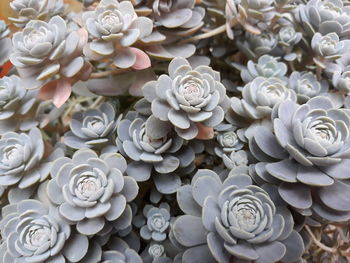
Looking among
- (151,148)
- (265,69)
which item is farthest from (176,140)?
(265,69)

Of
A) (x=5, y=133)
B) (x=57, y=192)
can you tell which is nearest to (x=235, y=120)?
(x=57, y=192)

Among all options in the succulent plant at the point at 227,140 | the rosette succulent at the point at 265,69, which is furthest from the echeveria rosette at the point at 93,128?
the rosette succulent at the point at 265,69

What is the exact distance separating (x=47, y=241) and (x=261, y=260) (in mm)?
355

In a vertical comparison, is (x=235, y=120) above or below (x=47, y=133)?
above

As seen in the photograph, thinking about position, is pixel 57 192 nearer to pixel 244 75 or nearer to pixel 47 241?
pixel 47 241

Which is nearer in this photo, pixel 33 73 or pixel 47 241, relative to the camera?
pixel 47 241

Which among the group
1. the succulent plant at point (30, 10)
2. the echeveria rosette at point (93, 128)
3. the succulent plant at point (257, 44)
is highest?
the succulent plant at point (30, 10)

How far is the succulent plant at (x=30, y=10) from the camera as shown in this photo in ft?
2.62

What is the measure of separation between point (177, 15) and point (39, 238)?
55cm

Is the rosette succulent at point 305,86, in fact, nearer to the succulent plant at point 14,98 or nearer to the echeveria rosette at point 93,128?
the echeveria rosette at point 93,128

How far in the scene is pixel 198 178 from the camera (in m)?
0.60

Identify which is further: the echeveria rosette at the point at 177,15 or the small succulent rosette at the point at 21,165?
the echeveria rosette at the point at 177,15

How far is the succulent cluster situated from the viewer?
1.90ft

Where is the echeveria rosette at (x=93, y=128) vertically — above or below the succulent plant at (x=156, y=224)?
above
